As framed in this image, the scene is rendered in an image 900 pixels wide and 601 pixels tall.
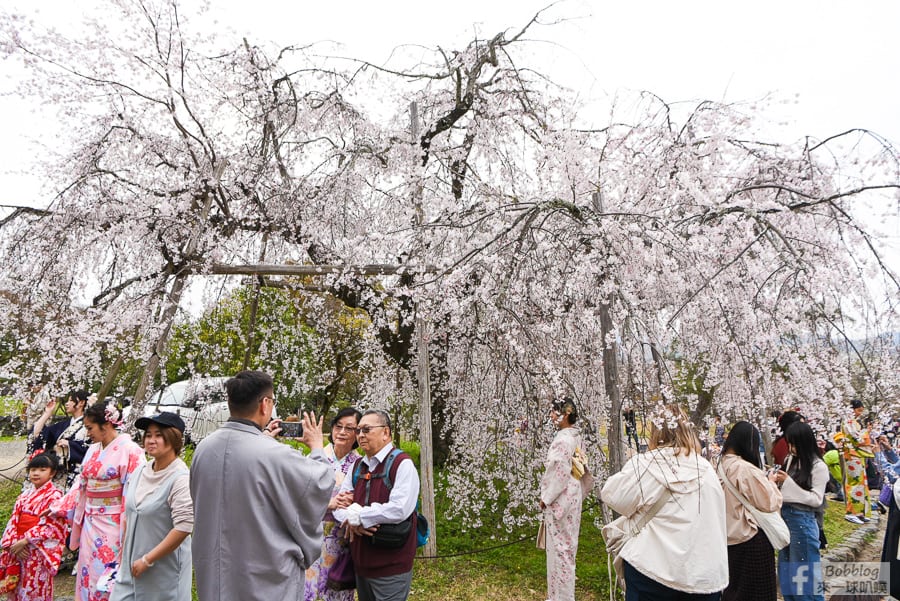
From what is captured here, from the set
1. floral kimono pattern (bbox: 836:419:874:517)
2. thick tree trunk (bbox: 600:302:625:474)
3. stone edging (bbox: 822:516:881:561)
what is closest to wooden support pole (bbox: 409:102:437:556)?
thick tree trunk (bbox: 600:302:625:474)

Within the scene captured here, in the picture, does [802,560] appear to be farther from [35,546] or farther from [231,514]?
[35,546]

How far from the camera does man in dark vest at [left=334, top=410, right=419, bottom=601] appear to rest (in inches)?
92.7

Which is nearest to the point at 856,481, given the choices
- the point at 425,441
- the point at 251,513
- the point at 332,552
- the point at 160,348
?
the point at 425,441

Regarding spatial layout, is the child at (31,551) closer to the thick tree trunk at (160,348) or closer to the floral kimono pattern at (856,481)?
the thick tree trunk at (160,348)

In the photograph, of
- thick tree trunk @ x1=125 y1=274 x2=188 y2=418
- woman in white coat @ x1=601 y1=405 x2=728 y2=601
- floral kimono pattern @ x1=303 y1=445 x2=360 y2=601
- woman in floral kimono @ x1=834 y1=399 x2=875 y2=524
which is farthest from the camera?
woman in floral kimono @ x1=834 y1=399 x2=875 y2=524

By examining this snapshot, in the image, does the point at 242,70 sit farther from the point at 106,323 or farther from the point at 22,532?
the point at 22,532

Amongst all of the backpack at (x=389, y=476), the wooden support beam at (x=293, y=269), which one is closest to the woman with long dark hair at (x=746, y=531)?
the backpack at (x=389, y=476)

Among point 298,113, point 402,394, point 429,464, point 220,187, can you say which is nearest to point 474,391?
point 429,464

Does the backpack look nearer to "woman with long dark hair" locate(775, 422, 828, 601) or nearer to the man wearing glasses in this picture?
the man wearing glasses

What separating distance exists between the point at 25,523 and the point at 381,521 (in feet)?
7.76

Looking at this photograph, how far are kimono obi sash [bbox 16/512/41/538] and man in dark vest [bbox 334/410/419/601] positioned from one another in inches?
80.4

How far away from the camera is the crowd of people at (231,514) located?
1.78 metres

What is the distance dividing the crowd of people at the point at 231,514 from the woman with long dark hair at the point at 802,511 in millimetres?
2605

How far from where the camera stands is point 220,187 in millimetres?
4863
